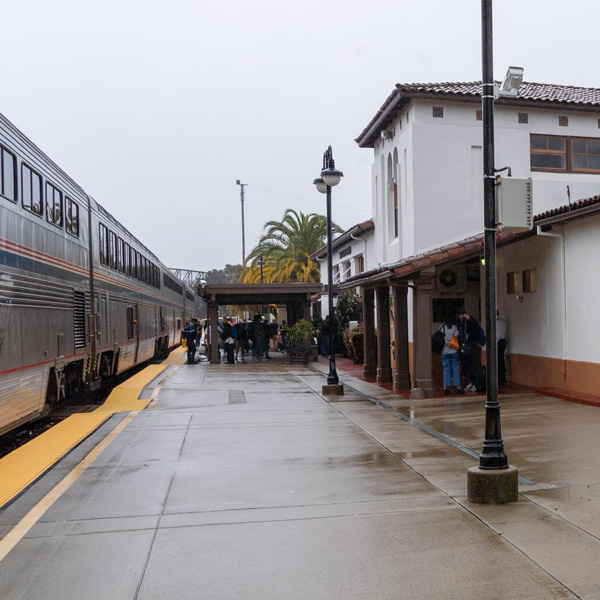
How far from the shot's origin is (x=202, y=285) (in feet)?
76.6

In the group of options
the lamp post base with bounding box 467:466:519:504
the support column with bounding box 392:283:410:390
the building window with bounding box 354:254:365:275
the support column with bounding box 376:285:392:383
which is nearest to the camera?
the lamp post base with bounding box 467:466:519:504

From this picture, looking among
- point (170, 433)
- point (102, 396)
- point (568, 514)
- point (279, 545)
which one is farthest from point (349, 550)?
point (102, 396)

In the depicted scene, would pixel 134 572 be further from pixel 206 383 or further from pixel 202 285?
pixel 202 285

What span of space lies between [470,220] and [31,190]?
1189cm

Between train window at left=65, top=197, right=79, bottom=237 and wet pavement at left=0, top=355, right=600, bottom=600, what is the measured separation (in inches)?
164

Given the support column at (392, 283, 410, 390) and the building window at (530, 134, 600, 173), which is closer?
the support column at (392, 283, 410, 390)

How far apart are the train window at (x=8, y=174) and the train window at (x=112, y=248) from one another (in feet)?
23.1

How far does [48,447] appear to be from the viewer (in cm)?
856

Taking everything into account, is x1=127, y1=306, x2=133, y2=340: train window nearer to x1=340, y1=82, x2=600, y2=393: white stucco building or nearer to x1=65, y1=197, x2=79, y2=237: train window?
x1=65, y1=197, x2=79, y2=237: train window

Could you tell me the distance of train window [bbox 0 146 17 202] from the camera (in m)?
8.37

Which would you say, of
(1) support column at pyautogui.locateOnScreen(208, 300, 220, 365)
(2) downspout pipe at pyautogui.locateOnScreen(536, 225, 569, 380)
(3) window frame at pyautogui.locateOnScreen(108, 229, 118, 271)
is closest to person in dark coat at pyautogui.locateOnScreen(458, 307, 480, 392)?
(2) downspout pipe at pyautogui.locateOnScreen(536, 225, 569, 380)

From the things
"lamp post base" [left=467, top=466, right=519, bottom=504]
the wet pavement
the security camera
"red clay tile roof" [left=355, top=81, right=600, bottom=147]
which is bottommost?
the wet pavement

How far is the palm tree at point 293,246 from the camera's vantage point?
37.4 m

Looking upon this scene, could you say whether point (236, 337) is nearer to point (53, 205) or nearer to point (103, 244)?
point (103, 244)
